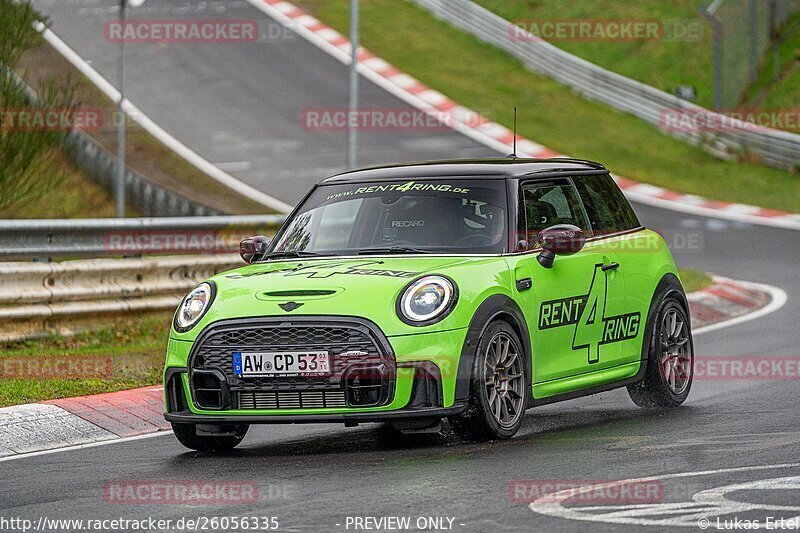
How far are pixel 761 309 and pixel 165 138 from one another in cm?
1538

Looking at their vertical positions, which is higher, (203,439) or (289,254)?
(289,254)

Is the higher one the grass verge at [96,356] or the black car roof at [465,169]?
the black car roof at [465,169]

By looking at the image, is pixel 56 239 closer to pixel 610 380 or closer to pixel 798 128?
pixel 610 380

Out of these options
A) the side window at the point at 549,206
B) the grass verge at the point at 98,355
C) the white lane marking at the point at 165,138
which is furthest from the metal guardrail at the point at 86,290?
the white lane marking at the point at 165,138

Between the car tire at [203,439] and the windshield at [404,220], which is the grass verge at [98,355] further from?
the windshield at [404,220]

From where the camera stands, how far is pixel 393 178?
931 centimetres

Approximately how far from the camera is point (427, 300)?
797cm

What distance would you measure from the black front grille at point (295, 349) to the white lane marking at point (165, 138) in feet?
50.7

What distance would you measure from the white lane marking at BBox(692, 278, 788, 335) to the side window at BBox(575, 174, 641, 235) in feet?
13.2

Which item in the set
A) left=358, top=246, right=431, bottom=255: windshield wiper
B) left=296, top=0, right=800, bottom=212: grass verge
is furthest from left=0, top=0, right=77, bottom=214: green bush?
left=296, top=0, right=800, bottom=212: grass verge

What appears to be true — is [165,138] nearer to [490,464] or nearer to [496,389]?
[496,389]

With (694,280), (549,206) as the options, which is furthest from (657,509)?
(694,280)

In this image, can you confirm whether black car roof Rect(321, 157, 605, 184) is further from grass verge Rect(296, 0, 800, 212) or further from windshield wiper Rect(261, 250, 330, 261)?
grass verge Rect(296, 0, 800, 212)

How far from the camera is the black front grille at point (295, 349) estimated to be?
307 inches
